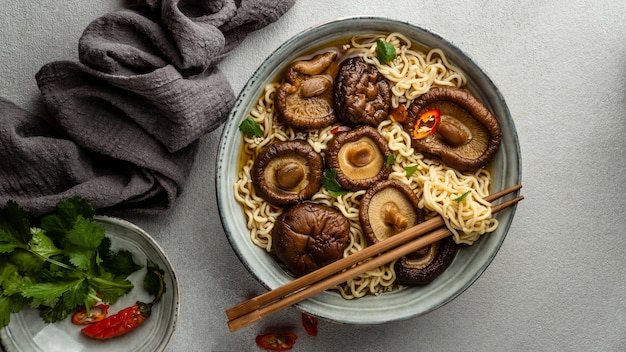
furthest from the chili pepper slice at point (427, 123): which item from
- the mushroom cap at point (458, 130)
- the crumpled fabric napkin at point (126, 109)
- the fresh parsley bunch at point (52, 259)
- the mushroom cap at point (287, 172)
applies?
the fresh parsley bunch at point (52, 259)

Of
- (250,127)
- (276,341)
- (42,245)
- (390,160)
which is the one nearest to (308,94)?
(250,127)

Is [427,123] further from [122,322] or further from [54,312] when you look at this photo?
[54,312]

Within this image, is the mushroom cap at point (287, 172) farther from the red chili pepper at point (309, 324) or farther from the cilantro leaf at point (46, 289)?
the cilantro leaf at point (46, 289)

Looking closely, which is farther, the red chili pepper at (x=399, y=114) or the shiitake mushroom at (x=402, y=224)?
the red chili pepper at (x=399, y=114)

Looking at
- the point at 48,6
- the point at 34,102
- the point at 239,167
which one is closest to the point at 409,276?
the point at 239,167

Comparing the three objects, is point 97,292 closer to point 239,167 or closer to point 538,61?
point 239,167

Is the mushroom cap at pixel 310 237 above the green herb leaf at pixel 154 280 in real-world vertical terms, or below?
above

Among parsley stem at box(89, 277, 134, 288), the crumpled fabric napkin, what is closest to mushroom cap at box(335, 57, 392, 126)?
the crumpled fabric napkin

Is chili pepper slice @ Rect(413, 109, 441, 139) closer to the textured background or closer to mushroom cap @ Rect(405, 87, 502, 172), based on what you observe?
mushroom cap @ Rect(405, 87, 502, 172)
